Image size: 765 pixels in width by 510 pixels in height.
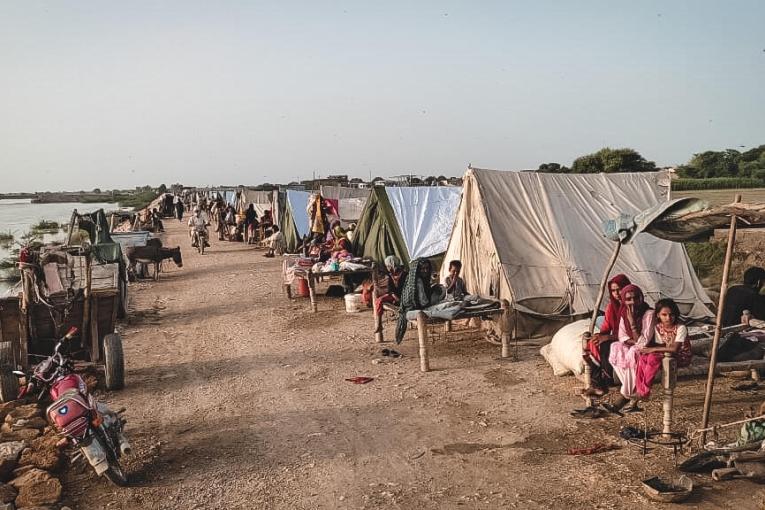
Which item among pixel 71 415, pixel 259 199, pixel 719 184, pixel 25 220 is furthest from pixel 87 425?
pixel 25 220

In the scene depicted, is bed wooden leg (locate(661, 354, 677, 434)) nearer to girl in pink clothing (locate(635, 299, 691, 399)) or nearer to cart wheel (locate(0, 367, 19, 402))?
girl in pink clothing (locate(635, 299, 691, 399))

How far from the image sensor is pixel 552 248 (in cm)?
933

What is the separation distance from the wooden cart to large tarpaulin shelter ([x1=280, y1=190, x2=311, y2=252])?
12066mm

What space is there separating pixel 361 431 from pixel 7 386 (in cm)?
384

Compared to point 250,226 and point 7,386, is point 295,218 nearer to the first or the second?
point 250,226

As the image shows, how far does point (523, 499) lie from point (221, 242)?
24156 millimetres

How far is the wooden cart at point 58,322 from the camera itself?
22.6ft

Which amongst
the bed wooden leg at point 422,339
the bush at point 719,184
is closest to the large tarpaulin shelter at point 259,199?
the bed wooden leg at point 422,339

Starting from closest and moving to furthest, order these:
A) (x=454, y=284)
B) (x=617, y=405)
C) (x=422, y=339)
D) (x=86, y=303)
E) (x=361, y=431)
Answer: (x=361, y=431) → (x=617, y=405) → (x=86, y=303) → (x=422, y=339) → (x=454, y=284)

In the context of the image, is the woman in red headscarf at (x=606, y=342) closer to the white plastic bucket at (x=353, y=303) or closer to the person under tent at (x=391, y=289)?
the person under tent at (x=391, y=289)

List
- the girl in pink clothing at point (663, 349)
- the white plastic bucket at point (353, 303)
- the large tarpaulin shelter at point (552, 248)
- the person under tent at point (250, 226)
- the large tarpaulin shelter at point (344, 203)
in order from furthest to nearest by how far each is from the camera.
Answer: the person under tent at point (250, 226) → the large tarpaulin shelter at point (344, 203) → the white plastic bucket at point (353, 303) → the large tarpaulin shelter at point (552, 248) → the girl in pink clothing at point (663, 349)

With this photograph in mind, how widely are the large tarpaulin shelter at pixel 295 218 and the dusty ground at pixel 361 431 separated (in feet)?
33.0

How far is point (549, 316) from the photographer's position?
349 inches

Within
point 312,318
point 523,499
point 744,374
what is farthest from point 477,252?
point 523,499
